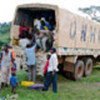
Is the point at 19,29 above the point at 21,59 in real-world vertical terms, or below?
above

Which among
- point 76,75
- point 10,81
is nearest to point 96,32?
point 76,75

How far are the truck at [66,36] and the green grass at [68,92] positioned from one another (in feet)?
2.92

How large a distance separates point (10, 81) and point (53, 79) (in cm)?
143

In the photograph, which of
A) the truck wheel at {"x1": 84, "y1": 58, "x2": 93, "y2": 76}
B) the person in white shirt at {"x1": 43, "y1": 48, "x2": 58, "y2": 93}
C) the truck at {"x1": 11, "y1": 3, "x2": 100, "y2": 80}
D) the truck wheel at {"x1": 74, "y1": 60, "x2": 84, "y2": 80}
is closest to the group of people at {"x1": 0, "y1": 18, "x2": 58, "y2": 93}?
the person in white shirt at {"x1": 43, "y1": 48, "x2": 58, "y2": 93}

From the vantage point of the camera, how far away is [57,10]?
1473 cm

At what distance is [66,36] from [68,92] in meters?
2.59

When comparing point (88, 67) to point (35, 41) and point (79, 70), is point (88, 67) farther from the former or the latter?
point (35, 41)

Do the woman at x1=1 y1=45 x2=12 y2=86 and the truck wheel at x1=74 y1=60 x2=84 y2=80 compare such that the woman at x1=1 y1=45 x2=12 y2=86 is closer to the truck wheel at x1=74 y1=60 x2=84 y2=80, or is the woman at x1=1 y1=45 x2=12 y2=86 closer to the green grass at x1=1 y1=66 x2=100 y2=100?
the green grass at x1=1 y1=66 x2=100 y2=100

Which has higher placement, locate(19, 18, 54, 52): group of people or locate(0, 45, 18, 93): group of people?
locate(19, 18, 54, 52): group of people

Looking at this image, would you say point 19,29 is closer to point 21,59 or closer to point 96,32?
point 21,59

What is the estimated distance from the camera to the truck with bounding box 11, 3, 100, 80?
14.9m

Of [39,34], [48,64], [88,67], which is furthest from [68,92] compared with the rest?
[88,67]

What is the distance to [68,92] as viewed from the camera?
13719mm

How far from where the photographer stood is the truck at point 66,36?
14.9 metres
